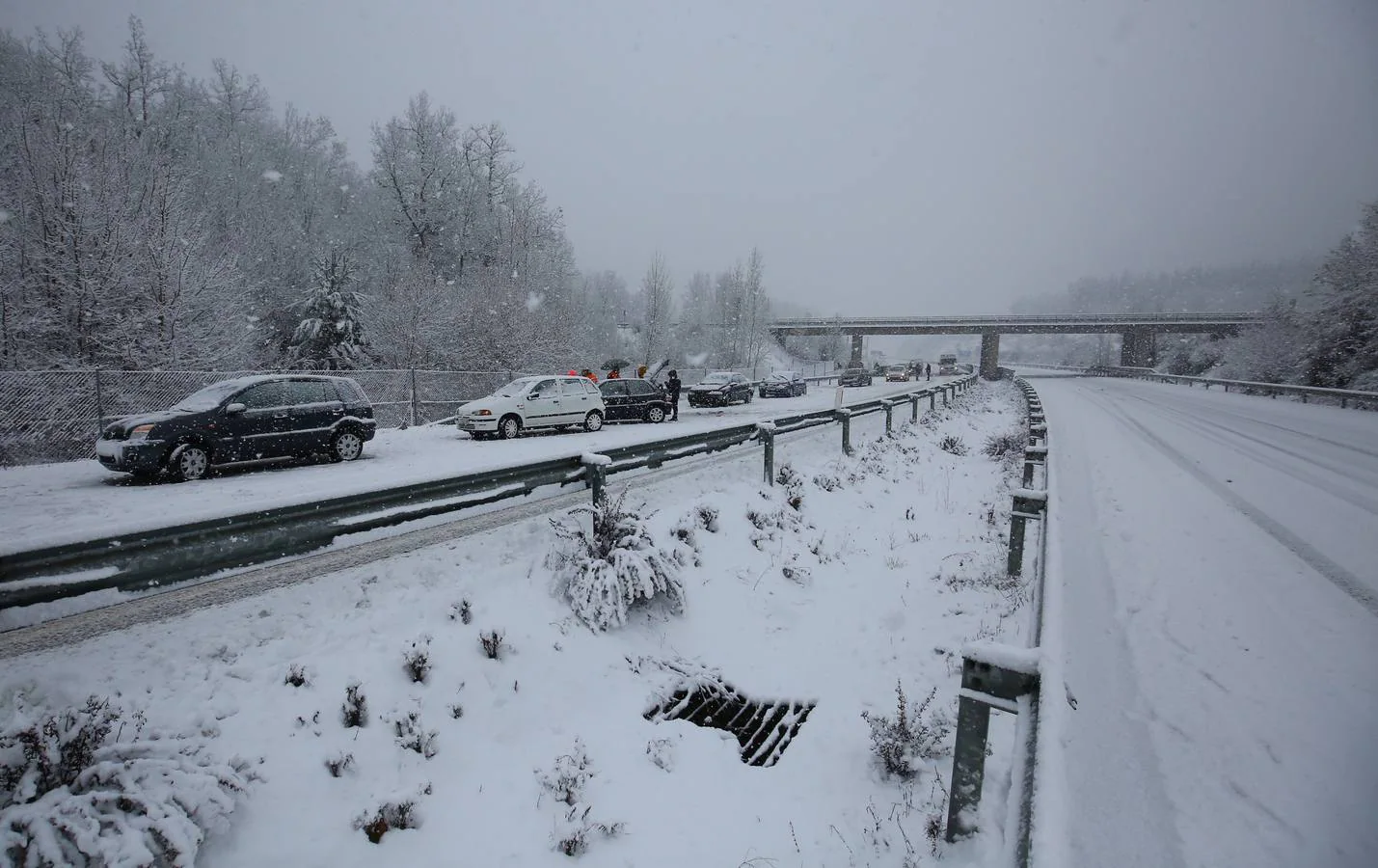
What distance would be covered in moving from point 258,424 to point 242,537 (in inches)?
326

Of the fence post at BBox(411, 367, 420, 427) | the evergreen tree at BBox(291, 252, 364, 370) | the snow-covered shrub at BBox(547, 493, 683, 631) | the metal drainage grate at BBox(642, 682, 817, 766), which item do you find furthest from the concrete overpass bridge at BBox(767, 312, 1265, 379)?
the metal drainage grate at BBox(642, 682, 817, 766)

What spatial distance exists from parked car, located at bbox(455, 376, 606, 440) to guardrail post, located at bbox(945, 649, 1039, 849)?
13.8 m

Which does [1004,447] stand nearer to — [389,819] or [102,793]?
[389,819]

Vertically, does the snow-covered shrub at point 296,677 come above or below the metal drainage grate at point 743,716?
above

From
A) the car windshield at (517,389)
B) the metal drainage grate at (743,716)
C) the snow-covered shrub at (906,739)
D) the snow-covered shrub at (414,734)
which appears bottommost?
the metal drainage grate at (743,716)

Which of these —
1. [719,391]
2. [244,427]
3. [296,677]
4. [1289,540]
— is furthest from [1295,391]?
[244,427]

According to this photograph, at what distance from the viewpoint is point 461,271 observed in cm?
3722

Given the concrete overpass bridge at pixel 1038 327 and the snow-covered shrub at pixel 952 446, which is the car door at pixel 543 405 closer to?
the snow-covered shrub at pixel 952 446

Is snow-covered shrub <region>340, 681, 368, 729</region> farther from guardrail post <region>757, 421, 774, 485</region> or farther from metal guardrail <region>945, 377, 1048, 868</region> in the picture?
guardrail post <region>757, 421, 774, 485</region>

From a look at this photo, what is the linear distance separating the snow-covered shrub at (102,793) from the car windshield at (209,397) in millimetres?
8559

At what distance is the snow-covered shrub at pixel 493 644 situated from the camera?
441cm

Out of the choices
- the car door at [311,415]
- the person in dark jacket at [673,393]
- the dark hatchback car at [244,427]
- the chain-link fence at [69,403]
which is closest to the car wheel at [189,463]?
the dark hatchback car at [244,427]

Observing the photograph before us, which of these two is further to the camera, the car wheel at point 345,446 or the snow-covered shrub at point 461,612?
the car wheel at point 345,446

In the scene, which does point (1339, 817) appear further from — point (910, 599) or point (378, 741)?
point (378, 741)
